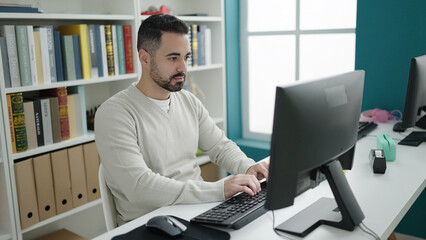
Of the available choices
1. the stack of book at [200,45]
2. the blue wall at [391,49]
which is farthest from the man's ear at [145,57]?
the blue wall at [391,49]

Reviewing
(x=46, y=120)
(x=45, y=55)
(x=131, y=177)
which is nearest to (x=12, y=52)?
(x=45, y=55)

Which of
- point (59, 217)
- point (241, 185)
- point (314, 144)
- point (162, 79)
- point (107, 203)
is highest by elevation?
point (162, 79)

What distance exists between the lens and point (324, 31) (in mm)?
3125

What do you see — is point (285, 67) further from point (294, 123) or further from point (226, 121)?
point (294, 123)

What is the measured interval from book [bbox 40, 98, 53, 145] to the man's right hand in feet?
4.12

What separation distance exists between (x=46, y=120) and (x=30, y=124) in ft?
0.30

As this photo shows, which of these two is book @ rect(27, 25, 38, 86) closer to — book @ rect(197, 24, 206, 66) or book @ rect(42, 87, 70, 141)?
book @ rect(42, 87, 70, 141)

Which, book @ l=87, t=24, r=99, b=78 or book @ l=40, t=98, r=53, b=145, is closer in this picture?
book @ l=40, t=98, r=53, b=145

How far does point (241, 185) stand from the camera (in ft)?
4.86

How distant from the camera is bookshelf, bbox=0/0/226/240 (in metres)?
2.18

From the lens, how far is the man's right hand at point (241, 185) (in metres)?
1.47

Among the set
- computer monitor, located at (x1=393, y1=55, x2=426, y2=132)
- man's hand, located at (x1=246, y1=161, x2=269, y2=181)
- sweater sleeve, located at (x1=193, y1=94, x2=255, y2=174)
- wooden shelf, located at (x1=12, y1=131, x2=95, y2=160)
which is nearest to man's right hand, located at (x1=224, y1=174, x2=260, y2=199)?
man's hand, located at (x1=246, y1=161, x2=269, y2=181)

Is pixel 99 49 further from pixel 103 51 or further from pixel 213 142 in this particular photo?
pixel 213 142

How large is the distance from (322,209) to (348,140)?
0.77ft
